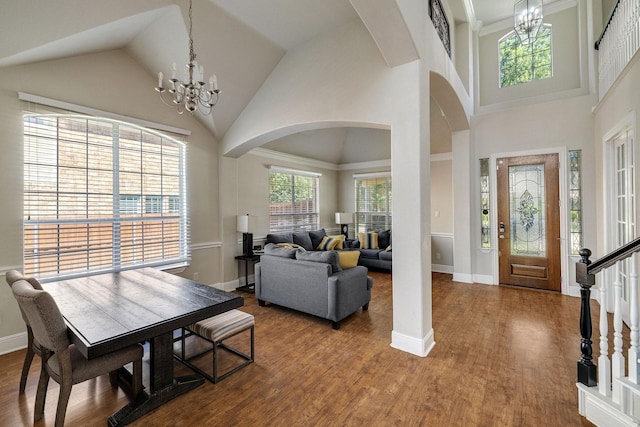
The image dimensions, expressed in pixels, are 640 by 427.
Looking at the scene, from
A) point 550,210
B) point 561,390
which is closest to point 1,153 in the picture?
point 561,390

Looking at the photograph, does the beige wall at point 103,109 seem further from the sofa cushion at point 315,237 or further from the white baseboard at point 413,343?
the white baseboard at point 413,343

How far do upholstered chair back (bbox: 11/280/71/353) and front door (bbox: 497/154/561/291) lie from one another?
574cm

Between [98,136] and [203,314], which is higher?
[98,136]

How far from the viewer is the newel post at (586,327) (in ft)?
6.23

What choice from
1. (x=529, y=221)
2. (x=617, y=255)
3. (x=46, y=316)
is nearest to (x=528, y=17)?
(x=529, y=221)

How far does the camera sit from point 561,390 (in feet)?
7.07

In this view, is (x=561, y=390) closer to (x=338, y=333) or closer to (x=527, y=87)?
(x=338, y=333)

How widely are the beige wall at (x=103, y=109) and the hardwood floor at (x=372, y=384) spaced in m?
1.32

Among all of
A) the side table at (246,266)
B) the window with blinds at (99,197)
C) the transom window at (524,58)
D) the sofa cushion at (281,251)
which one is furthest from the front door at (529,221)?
the window with blinds at (99,197)

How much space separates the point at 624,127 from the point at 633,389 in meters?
2.92

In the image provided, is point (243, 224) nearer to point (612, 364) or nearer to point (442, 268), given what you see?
point (442, 268)

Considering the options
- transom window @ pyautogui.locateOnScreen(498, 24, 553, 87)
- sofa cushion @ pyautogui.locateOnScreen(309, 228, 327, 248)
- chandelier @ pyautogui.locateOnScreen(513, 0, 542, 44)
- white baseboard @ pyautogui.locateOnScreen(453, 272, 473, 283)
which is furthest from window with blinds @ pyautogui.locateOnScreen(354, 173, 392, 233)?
chandelier @ pyautogui.locateOnScreen(513, 0, 542, 44)

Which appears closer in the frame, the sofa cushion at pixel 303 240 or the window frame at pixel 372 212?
the sofa cushion at pixel 303 240

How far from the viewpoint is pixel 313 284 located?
3461mm
